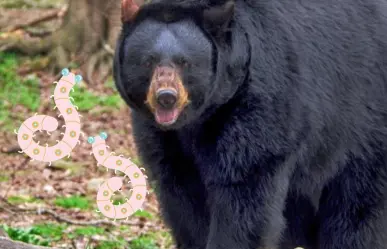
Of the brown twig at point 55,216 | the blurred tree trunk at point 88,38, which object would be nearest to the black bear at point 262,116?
the brown twig at point 55,216

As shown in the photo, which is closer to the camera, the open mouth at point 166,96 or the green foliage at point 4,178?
the open mouth at point 166,96

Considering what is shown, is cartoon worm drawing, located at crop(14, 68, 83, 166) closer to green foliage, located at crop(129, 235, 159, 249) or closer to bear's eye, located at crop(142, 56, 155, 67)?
bear's eye, located at crop(142, 56, 155, 67)

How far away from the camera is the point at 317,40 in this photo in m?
5.12

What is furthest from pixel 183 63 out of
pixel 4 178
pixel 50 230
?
pixel 4 178

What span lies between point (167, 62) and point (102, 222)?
3137mm

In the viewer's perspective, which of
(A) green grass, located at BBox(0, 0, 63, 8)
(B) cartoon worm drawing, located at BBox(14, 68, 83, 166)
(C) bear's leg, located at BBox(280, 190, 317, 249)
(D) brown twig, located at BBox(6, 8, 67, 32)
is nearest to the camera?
(B) cartoon worm drawing, located at BBox(14, 68, 83, 166)

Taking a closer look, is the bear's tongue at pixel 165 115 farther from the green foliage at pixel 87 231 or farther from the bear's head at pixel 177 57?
the green foliage at pixel 87 231

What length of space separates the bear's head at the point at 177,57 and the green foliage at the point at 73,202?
14.4 feet

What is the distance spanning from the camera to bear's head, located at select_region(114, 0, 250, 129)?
4473 millimetres

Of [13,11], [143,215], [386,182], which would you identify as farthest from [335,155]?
[13,11]

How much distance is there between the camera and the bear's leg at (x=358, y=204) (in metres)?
5.39

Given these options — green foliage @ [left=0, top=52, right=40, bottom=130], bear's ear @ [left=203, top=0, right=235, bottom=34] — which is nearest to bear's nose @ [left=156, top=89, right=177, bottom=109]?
bear's ear @ [left=203, top=0, right=235, bottom=34]

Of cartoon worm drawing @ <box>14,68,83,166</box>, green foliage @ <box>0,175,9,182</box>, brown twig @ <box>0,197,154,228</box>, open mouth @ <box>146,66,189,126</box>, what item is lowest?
green foliage @ <box>0,175,9,182</box>

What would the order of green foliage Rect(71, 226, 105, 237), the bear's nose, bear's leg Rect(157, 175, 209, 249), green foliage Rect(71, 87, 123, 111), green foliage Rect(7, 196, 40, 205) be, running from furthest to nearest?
green foliage Rect(71, 87, 123, 111) < green foliage Rect(7, 196, 40, 205) < green foliage Rect(71, 226, 105, 237) < bear's leg Rect(157, 175, 209, 249) < the bear's nose
